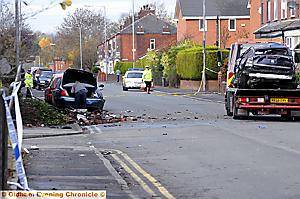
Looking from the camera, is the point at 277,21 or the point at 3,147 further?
the point at 277,21

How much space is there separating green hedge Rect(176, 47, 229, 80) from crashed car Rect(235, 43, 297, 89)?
23040 millimetres

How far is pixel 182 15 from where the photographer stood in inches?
3346

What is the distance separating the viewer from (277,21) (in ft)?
173

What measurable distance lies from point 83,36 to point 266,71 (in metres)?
89.6

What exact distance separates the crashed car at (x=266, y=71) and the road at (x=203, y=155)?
123 cm

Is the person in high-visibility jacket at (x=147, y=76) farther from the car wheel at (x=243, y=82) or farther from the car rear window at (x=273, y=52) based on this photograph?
the car wheel at (x=243, y=82)

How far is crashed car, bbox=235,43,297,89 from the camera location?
23781mm

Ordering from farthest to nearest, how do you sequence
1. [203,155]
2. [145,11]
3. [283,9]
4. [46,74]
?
[145,11], [46,74], [283,9], [203,155]

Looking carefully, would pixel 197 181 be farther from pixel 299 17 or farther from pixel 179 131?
pixel 299 17

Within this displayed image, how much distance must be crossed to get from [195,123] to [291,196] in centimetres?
1307

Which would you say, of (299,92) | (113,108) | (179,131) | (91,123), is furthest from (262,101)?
(113,108)

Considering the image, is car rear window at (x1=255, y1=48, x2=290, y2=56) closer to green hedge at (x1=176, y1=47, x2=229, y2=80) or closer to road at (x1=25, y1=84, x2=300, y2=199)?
road at (x1=25, y1=84, x2=300, y2=199)

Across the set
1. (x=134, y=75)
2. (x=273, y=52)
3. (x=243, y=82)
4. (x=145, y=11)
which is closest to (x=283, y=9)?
(x=134, y=75)

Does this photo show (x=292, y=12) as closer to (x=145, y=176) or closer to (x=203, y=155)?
(x=203, y=155)
